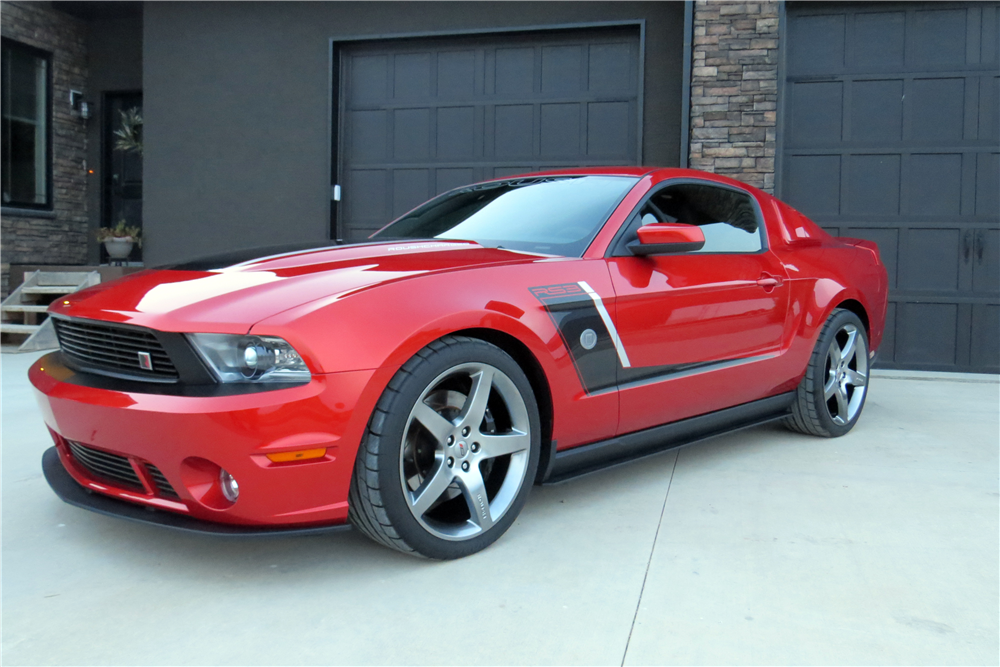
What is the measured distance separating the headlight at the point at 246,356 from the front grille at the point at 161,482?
1.13 feet

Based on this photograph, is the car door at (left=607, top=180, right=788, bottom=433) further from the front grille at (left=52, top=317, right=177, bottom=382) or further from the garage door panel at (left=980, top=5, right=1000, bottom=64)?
the garage door panel at (left=980, top=5, right=1000, bottom=64)

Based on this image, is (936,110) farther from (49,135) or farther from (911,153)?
(49,135)

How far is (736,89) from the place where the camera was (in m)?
6.67

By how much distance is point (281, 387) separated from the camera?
213 cm

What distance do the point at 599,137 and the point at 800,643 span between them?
602 centimetres

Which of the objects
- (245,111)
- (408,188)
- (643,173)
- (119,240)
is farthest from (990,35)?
(119,240)

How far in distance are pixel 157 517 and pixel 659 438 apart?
6.03 ft

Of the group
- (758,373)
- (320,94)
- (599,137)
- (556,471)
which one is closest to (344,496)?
(556,471)

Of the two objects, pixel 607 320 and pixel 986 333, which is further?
pixel 986 333

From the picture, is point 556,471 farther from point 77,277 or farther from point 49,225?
point 49,225

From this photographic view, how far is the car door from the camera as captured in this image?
3.01 metres

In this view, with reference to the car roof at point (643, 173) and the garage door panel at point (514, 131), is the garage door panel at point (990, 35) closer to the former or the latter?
the garage door panel at point (514, 131)

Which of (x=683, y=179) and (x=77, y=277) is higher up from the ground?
(x=683, y=179)

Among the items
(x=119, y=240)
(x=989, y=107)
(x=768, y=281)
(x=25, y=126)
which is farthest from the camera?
(x=25, y=126)
